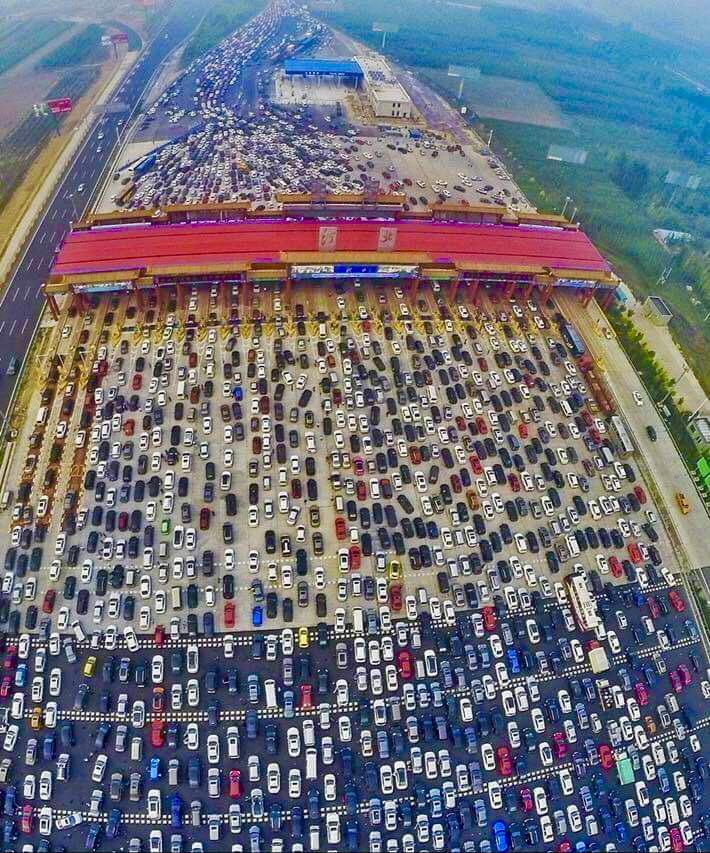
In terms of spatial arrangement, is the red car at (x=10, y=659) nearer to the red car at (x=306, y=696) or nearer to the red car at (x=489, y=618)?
the red car at (x=306, y=696)

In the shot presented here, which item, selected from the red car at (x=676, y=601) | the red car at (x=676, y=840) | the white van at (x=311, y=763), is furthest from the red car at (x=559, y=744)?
the white van at (x=311, y=763)

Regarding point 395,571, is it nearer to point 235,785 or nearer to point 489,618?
point 489,618

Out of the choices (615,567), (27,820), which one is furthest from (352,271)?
(27,820)

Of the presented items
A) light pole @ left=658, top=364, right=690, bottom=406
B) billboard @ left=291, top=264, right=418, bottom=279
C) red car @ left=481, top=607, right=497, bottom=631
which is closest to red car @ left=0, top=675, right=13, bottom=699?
red car @ left=481, top=607, right=497, bottom=631

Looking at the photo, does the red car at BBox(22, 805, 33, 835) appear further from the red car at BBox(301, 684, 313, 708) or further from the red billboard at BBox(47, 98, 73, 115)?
the red billboard at BBox(47, 98, 73, 115)

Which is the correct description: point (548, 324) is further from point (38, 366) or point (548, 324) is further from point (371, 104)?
point (371, 104)
